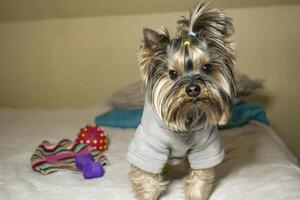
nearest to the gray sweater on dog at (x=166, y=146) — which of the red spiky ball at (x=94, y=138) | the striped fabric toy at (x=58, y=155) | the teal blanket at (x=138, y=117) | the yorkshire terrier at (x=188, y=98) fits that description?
the yorkshire terrier at (x=188, y=98)

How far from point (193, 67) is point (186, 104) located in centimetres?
12

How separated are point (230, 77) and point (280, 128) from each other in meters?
1.40

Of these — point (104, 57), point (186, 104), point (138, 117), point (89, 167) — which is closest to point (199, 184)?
point (186, 104)

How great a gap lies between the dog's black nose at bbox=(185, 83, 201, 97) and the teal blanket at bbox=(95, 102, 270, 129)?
954mm

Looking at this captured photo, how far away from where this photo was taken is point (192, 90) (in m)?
1.24

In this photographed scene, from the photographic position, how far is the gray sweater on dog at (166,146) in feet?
4.56

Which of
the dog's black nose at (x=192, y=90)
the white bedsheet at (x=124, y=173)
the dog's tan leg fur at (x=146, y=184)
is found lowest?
the white bedsheet at (x=124, y=173)

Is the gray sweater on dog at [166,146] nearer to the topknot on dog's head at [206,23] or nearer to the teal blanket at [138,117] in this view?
the topknot on dog's head at [206,23]

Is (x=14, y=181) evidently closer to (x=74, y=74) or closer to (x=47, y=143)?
(x=47, y=143)

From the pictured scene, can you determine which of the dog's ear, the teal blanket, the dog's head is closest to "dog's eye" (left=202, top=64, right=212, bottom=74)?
the dog's head

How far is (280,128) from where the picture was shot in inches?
102

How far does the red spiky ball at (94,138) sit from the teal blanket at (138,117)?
253 millimetres

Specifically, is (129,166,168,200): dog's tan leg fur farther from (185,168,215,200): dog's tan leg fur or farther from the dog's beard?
the dog's beard

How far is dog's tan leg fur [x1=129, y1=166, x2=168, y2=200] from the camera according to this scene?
1.43 metres
